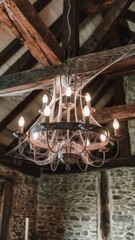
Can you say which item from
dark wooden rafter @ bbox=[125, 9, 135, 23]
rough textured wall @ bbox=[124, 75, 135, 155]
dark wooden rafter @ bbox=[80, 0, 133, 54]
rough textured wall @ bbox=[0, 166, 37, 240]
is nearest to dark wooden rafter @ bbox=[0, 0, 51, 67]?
dark wooden rafter @ bbox=[80, 0, 133, 54]

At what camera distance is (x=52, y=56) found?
3.06 meters

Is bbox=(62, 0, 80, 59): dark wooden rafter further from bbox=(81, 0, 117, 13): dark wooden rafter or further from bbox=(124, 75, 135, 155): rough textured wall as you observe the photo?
bbox=(124, 75, 135, 155): rough textured wall

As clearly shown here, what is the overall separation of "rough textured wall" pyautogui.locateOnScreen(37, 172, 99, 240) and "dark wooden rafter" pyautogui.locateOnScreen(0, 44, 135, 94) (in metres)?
3.68

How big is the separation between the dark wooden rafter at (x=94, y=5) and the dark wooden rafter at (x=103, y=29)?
69 cm

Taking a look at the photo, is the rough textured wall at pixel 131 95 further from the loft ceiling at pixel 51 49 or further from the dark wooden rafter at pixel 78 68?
the dark wooden rafter at pixel 78 68

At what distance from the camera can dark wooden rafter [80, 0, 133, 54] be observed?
11.5 ft

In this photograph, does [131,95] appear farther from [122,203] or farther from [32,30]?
[32,30]

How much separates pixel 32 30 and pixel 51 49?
0.37 m

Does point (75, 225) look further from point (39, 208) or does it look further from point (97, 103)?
point (97, 103)

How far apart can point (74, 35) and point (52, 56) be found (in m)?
0.65

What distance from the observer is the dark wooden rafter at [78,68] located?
2959mm

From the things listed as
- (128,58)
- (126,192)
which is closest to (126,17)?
(128,58)

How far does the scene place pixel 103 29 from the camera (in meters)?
3.73

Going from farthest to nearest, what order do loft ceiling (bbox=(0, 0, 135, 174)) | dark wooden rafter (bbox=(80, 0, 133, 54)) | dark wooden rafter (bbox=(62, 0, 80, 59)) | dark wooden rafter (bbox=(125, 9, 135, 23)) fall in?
1. dark wooden rafter (bbox=(125, 9, 135, 23))
2. dark wooden rafter (bbox=(80, 0, 133, 54))
3. dark wooden rafter (bbox=(62, 0, 80, 59))
4. loft ceiling (bbox=(0, 0, 135, 174))
